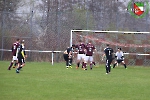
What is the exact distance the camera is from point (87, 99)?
13125 millimetres

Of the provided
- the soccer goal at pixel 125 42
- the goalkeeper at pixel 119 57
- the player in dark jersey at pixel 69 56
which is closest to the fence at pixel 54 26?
the soccer goal at pixel 125 42

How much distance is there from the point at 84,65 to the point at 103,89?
1252cm

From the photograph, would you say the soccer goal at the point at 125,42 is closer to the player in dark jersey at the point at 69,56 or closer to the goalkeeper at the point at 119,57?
the goalkeeper at the point at 119,57

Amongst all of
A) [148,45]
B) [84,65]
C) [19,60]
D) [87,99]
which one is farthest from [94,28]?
[87,99]

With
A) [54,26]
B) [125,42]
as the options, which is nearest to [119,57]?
[125,42]

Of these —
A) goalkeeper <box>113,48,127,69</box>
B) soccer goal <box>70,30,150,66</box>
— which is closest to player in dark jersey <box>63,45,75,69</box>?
soccer goal <box>70,30,150,66</box>

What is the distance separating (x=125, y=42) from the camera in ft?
116

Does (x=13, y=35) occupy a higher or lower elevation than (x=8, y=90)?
higher

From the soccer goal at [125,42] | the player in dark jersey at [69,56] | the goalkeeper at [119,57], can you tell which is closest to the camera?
the player in dark jersey at [69,56]

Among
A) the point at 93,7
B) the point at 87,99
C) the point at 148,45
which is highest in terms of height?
the point at 93,7

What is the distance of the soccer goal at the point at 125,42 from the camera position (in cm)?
3428

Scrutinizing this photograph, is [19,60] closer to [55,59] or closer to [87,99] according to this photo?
[87,99]

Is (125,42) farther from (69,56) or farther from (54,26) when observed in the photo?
(54,26)

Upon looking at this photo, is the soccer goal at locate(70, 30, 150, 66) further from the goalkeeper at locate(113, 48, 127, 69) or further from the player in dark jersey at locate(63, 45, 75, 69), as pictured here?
the player in dark jersey at locate(63, 45, 75, 69)
